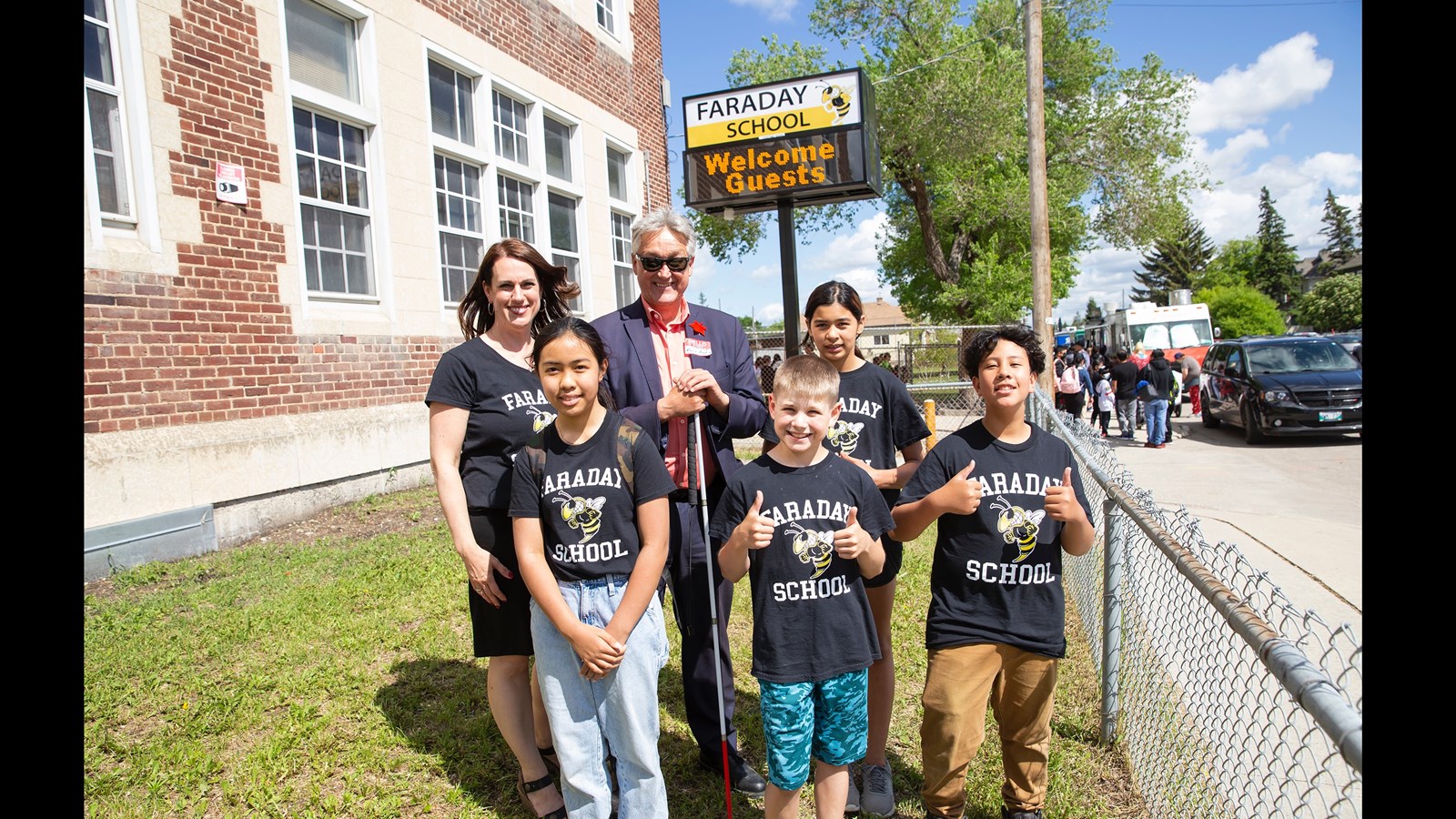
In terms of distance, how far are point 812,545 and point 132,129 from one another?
637cm

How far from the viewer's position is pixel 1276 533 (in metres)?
7.21

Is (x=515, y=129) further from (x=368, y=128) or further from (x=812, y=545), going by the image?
(x=812, y=545)

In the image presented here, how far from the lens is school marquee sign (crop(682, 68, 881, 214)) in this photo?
7.82 metres

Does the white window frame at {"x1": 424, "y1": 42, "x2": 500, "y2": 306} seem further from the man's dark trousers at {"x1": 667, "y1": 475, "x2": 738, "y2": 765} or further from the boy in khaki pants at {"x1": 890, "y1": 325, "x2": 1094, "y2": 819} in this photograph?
the boy in khaki pants at {"x1": 890, "y1": 325, "x2": 1094, "y2": 819}

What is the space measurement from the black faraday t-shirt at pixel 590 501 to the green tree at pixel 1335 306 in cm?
5913

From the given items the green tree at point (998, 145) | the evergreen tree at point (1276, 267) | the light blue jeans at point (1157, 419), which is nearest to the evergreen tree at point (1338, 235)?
the evergreen tree at point (1276, 267)

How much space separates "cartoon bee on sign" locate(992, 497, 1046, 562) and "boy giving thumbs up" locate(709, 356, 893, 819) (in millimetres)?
370

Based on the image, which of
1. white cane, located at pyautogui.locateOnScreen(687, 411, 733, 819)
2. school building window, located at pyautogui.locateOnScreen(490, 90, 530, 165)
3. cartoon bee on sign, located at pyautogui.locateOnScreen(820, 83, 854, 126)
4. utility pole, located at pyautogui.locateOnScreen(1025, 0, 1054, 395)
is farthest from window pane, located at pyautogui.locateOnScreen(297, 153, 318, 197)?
utility pole, located at pyautogui.locateOnScreen(1025, 0, 1054, 395)

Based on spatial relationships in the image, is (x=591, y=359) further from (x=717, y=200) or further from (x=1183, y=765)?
(x=717, y=200)

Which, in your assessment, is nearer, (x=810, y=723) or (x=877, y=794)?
(x=810, y=723)

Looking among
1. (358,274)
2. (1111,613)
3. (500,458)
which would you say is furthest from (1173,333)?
(500,458)

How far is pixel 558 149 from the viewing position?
39.5ft

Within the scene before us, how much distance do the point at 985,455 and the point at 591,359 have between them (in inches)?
52.3
